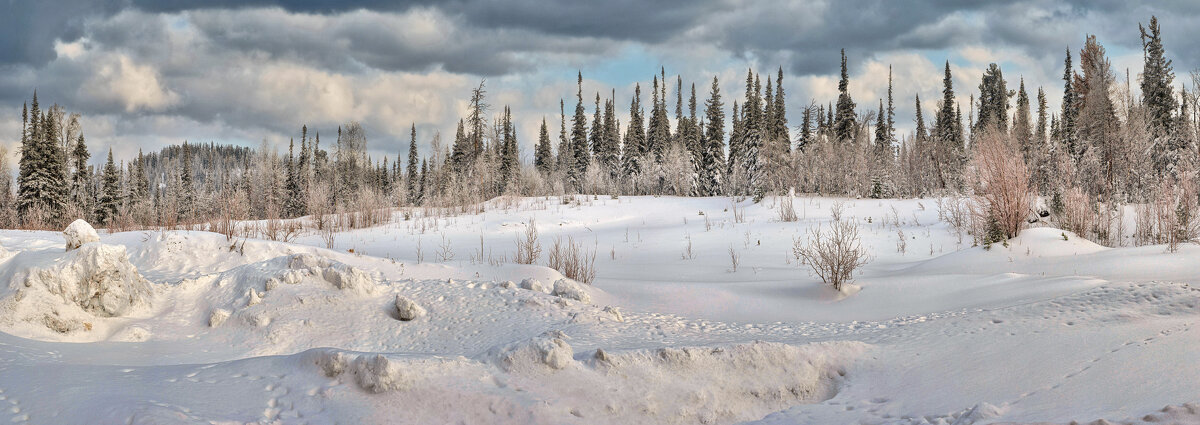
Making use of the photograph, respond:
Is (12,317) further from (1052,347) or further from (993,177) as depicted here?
(993,177)

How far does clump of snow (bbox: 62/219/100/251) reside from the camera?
18.6 feet

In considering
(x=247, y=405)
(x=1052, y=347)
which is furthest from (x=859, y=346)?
(x=247, y=405)

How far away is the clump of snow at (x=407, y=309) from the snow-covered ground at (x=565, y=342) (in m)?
0.02

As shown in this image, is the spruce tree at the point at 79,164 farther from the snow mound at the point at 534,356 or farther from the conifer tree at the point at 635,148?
the snow mound at the point at 534,356

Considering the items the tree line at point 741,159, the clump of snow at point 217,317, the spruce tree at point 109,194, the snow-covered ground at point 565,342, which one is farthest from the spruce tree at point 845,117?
the spruce tree at point 109,194

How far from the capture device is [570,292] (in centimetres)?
621

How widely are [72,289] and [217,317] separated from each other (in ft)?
3.47

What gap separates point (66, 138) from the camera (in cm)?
4384

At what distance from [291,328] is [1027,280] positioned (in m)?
6.97

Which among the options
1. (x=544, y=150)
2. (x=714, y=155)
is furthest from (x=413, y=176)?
(x=714, y=155)

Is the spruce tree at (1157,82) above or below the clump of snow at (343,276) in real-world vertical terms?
above

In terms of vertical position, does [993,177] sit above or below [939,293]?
above

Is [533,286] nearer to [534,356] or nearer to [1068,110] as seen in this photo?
[534,356]

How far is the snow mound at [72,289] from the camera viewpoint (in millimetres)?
4672
